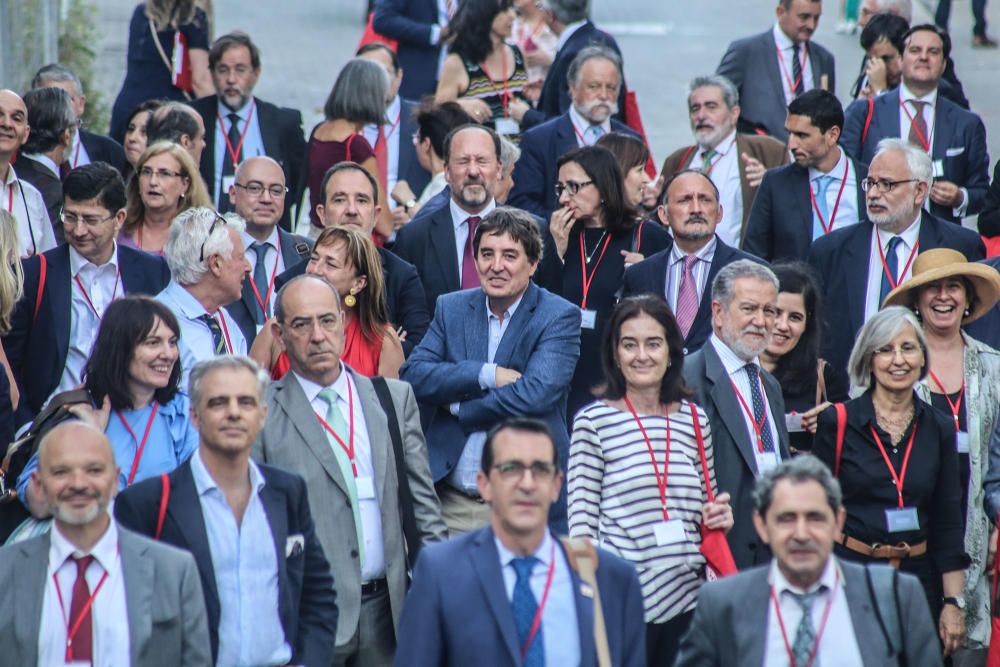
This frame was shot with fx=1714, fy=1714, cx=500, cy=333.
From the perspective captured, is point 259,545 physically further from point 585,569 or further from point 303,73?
point 303,73

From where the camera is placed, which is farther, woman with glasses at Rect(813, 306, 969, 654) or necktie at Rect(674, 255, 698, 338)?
necktie at Rect(674, 255, 698, 338)

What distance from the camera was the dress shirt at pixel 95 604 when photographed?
5477mm

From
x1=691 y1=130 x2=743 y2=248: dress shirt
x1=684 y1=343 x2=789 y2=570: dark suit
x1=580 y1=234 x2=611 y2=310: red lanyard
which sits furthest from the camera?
Result: x1=691 y1=130 x2=743 y2=248: dress shirt

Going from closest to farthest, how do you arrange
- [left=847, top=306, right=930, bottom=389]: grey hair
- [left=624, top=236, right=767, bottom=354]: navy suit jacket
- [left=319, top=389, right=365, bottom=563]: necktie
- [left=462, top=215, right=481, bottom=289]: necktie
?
[left=319, top=389, right=365, bottom=563]: necktie, [left=847, top=306, right=930, bottom=389]: grey hair, [left=624, top=236, right=767, bottom=354]: navy suit jacket, [left=462, top=215, right=481, bottom=289]: necktie

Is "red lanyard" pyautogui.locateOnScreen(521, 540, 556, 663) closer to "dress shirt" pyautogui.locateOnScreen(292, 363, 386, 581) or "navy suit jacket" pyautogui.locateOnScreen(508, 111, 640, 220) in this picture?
"dress shirt" pyautogui.locateOnScreen(292, 363, 386, 581)

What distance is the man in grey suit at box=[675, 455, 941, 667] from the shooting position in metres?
5.42

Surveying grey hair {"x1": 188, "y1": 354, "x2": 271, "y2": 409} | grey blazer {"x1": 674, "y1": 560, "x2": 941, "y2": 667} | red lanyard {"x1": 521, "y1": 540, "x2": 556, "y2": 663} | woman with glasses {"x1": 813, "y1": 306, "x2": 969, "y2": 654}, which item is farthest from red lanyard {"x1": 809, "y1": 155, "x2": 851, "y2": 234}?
red lanyard {"x1": 521, "y1": 540, "x2": 556, "y2": 663}

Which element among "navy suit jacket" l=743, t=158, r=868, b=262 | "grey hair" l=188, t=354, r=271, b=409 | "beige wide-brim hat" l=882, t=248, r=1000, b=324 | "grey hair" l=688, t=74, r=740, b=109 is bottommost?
"grey hair" l=188, t=354, r=271, b=409

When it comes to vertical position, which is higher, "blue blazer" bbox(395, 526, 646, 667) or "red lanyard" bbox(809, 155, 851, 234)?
"red lanyard" bbox(809, 155, 851, 234)

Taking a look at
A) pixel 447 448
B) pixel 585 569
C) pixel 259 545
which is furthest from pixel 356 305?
pixel 585 569

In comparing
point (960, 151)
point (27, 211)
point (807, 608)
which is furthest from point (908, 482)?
point (27, 211)

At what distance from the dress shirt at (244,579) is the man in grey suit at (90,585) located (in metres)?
0.21

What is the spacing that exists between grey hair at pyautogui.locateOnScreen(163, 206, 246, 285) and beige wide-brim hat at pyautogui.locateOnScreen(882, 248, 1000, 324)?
3097 millimetres

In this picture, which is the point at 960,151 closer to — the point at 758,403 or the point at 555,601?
the point at 758,403
